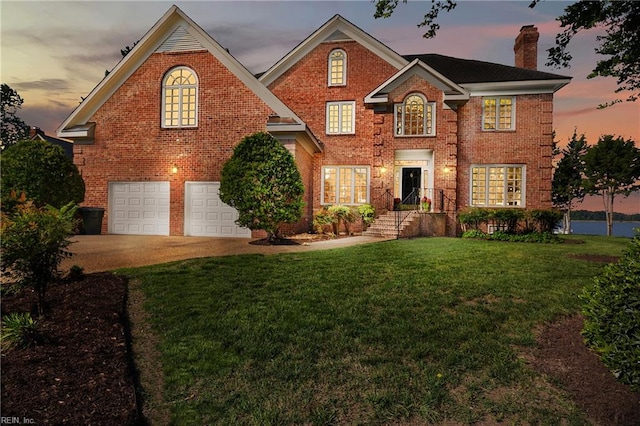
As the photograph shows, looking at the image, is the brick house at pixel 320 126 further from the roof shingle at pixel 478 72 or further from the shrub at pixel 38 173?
the shrub at pixel 38 173

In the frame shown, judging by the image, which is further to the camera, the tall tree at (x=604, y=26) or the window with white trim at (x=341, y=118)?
the window with white trim at (x=341, y=118)

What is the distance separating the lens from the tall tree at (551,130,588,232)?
30.6 metres

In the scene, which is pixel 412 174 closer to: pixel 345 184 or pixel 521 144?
pixel 345 184

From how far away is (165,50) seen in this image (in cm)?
1454

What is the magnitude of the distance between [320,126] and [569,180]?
85.9 feet

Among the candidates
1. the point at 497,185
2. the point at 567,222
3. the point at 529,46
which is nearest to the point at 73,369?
the point at 497,185

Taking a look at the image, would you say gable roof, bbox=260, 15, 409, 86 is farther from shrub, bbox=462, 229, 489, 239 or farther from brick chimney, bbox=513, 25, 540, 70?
shrub, bbox=462, 229, 489, 239

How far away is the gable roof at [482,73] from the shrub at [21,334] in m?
18.3

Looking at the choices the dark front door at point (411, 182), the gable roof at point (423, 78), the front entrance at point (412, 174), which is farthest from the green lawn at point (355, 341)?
the gable roof at point (423, 78)

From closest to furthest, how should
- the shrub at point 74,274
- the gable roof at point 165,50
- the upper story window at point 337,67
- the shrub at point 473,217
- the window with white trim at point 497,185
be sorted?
the shrub at point 74,274
the gable roof at point 165,50
the shrub at point 473,217
the window with white trim at point 497,185
the upper story window at point 337,67

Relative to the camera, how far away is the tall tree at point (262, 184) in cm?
1166

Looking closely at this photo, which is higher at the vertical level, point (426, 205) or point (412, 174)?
point (412, 174)

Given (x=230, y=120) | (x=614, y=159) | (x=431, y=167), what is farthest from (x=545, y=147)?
(x=230, y=120)

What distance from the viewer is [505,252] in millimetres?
10016
